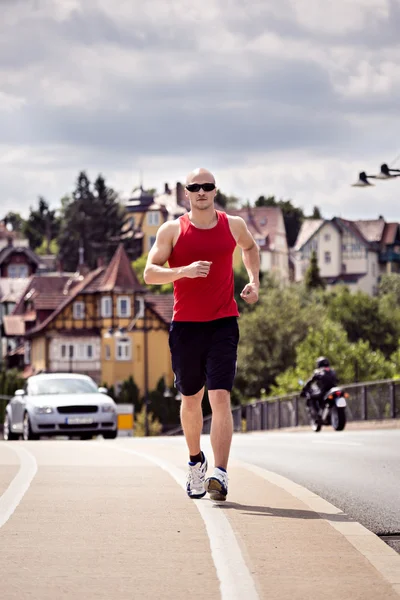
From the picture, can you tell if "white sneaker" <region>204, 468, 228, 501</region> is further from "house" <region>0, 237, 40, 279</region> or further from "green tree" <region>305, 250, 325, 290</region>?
"house" <region>0, 237, 40, 279</region>

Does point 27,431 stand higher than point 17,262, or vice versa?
point 17,262

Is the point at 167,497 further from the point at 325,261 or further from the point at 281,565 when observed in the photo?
the point at 325,261

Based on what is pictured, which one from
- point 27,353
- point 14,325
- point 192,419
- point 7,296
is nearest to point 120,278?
point 27,353

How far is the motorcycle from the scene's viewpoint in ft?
101

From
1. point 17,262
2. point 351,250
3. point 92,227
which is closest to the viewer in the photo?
point 17,262

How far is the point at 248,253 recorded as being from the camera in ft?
33.6

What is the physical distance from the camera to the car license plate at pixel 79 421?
85.4 feet

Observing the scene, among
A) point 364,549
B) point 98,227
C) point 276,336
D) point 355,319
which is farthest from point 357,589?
point 98,227

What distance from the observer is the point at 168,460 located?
14.3m

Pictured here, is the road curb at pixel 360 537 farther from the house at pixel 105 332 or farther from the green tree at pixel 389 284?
the green tree at pixel 389 284


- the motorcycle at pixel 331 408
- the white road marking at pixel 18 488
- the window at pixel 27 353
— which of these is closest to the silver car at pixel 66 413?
the motorcycle at pixel 331 408

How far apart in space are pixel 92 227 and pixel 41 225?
41.9 meters

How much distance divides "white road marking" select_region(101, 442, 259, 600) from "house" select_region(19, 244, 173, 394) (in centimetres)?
9748

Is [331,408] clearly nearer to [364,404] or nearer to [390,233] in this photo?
[364,404]
